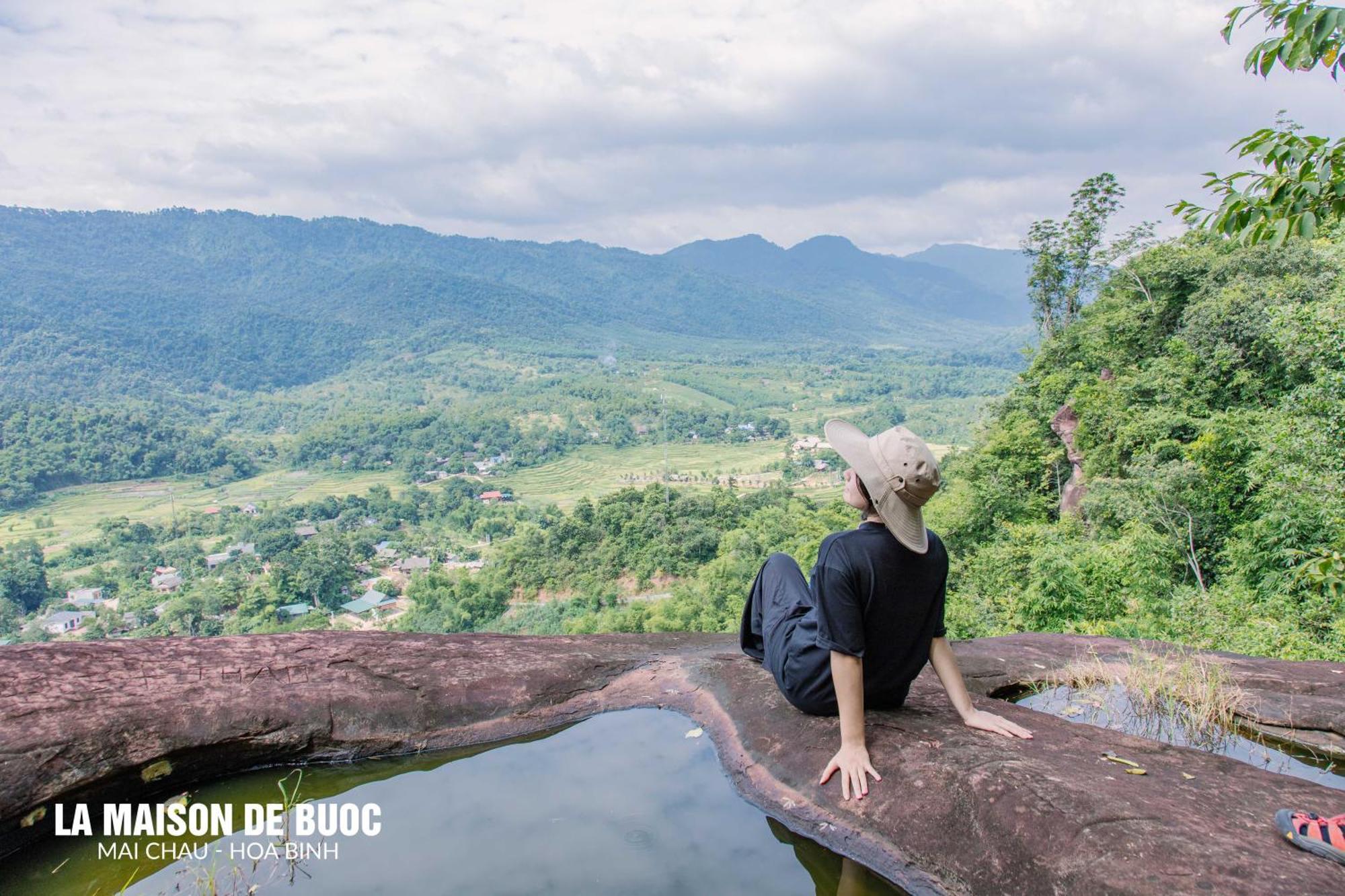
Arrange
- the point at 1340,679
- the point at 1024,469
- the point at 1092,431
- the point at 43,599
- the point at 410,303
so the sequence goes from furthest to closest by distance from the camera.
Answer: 1. the point at 410,303
2. the point at 43,599
3. the point at 1024,469
4. the point at 1092,431
5. the point at 1340,679

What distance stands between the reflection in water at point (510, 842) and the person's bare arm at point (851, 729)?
229 millimetres

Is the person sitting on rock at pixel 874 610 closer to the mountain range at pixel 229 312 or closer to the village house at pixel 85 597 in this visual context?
the village house at pixel 85 597

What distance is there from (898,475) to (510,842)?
5.84ft

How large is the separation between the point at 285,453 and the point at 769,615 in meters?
78.2

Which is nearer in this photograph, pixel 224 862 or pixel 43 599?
pixel 224 862

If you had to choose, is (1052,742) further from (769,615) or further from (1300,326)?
(1300,326)

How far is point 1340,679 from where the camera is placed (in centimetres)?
392

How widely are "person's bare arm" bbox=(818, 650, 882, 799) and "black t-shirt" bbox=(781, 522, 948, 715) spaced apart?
0.06 m

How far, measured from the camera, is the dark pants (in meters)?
2.92

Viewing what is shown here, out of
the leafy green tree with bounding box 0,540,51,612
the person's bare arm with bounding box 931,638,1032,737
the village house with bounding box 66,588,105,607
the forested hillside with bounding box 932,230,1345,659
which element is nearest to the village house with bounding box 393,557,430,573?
the village house with bounding box 66,588,105,607

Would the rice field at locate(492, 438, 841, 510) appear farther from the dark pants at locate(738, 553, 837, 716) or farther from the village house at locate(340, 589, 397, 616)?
the dark pants at locate(738, 553, 837, 716)

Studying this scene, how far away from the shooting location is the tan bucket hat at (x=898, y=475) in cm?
239

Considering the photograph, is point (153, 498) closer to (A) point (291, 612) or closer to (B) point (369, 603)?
(A) point (291, 612)

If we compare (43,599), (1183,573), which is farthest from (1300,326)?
(43,599)
